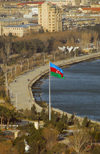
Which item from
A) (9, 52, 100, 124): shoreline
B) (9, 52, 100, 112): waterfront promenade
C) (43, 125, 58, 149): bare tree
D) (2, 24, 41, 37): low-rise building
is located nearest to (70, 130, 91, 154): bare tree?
(43, 125, 58, 149): bare tree

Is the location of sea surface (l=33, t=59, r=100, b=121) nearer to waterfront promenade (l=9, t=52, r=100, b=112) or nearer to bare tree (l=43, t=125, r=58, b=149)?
waterfront promenade (l=9, t=52, r=100, b=112)

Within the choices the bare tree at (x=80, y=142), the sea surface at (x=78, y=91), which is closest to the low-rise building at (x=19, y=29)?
the sea surface at (x=78, y=91)

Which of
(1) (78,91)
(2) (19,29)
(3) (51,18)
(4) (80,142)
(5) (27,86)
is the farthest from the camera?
(3) (51,18)

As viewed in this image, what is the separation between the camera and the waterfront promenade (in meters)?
14.9

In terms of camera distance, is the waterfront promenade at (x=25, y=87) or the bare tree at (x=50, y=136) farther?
the waterfront promenade at (x=25, y=87)

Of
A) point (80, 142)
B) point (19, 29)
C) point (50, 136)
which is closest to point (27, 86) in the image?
point (50, 136)

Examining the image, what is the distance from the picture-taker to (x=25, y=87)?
17.6 meters

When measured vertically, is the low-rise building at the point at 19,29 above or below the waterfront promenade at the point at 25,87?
below

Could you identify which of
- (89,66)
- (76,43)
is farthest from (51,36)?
(89,66)

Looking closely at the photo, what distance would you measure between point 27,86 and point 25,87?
24 cm

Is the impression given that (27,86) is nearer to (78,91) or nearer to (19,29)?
(78,91)

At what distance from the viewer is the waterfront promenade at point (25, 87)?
49.0ft

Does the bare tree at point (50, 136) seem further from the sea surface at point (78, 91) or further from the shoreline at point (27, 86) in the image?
the shoreline at point (27, 86)

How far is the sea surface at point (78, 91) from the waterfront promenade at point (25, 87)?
419mm
